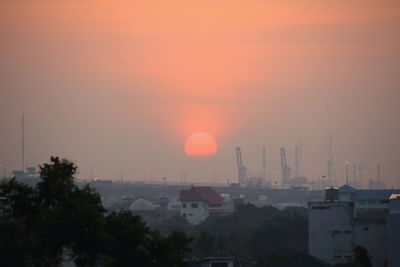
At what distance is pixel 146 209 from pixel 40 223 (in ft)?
433

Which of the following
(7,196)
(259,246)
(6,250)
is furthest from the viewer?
(259,246)

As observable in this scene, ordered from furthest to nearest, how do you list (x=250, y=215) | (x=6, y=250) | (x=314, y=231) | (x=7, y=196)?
(x=250, y=215) → (x=314, y=231) → (x=7, y=196) → (x=6, y=250)

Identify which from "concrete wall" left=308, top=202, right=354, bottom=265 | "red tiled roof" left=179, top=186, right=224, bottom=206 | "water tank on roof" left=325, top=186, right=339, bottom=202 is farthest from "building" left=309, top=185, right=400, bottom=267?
"red tiled roof" left=179, top=186, right=224, bottom=206

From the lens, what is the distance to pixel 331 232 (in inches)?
3140

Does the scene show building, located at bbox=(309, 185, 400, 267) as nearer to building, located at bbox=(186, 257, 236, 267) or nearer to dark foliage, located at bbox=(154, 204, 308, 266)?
dark foliage, located at bbox=(154, 204, 308, 266)

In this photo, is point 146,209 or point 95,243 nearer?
point 95,243

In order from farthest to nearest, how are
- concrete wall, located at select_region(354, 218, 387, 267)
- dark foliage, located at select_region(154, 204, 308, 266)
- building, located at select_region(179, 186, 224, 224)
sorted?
building, located at select_region(179, 186, 224, 224) → dark foliage, located at select_region(154, 204, 308, 266) → concrete wall, located at select_region(354, 218, 387, 267)

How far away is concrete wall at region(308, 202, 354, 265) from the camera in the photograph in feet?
259

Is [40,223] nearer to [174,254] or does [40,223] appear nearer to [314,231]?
[174,254]

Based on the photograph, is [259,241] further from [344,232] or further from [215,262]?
[215,262]

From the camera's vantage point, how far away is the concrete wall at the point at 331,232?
78.8m

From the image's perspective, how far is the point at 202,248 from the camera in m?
84.7

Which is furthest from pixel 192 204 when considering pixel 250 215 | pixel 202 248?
pixel 202 248

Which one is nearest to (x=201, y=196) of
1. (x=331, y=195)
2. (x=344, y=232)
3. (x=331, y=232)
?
(x=331, y=195)
